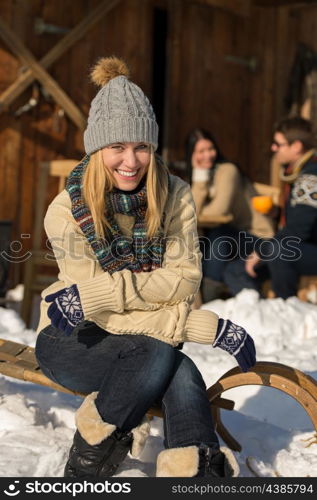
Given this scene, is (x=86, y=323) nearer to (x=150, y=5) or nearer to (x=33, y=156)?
(x=33, y=156)

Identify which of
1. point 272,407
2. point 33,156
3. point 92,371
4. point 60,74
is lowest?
point 272,407

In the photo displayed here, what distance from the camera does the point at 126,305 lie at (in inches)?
95.9

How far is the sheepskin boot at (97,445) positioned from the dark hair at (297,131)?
3.14 m

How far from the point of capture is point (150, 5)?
6703 mm

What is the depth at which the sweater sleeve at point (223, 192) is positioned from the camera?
5477 millimetres

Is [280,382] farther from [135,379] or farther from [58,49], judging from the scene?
[58,49]

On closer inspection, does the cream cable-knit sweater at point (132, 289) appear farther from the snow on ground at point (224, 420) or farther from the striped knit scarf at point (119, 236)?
the snow on ground at point (224, 420)

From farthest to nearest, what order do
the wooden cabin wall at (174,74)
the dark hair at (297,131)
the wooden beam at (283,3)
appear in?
the wooden beam at (283,3) → the wooden cabin wall at (174,74) → the dark hair at (297,131)

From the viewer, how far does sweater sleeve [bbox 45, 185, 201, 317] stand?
2404 mm

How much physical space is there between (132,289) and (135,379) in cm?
28

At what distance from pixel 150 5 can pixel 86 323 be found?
4.77m

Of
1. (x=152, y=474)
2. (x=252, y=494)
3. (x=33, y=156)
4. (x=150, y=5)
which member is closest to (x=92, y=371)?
(x=152, y=474)

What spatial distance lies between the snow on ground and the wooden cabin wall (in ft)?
6.69

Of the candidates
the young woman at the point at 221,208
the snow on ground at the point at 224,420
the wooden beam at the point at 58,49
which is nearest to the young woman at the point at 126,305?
the snow on ground at the point at 224,420
